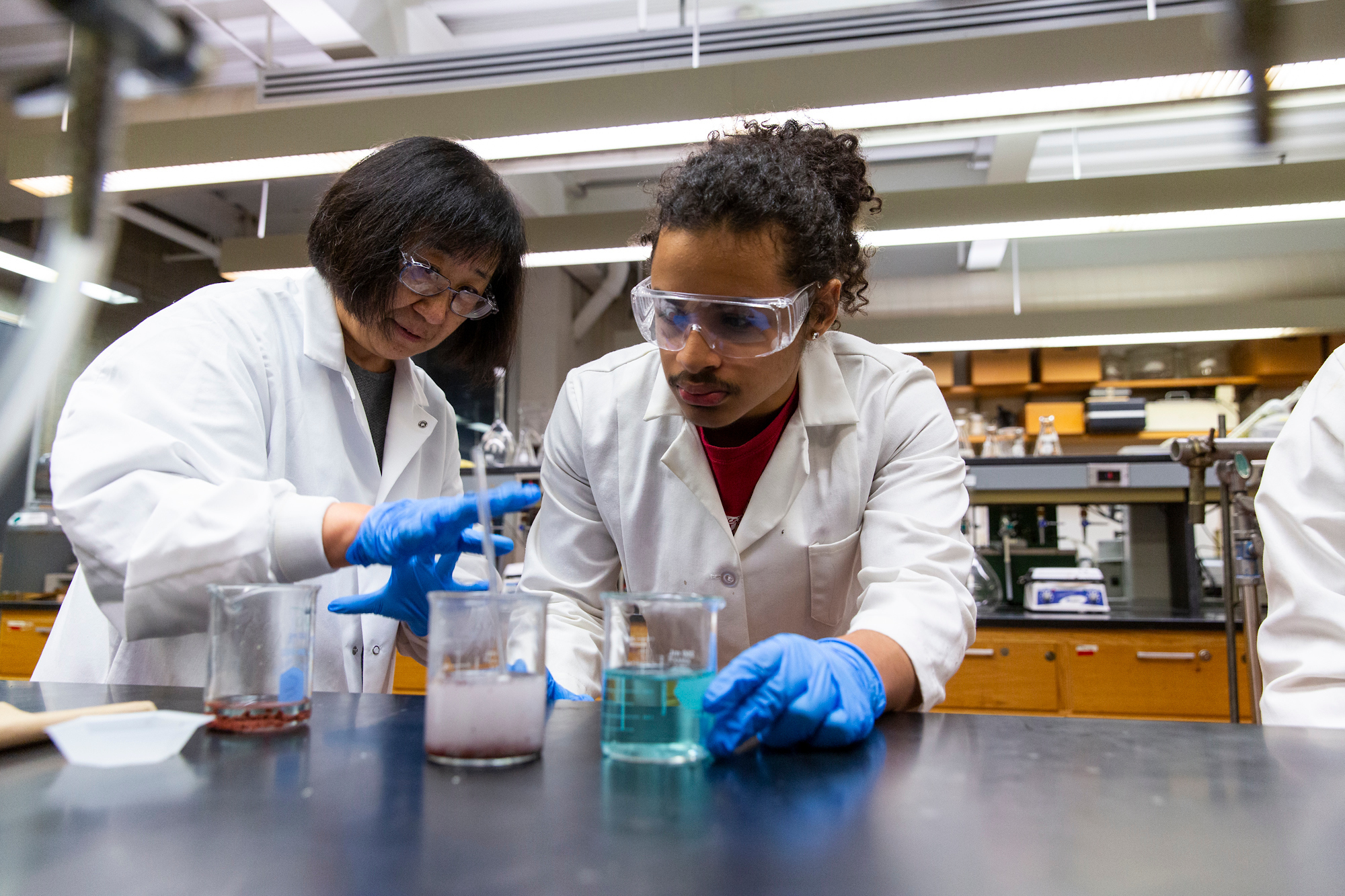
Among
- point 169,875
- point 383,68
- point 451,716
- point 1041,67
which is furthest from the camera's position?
point 383,68

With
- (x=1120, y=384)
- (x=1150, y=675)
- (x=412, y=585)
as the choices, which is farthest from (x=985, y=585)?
(x=1120, y=384)

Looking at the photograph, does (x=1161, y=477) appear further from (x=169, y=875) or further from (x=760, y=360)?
(x=169, y=875)

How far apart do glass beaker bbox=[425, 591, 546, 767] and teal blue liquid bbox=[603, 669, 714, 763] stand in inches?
2.4

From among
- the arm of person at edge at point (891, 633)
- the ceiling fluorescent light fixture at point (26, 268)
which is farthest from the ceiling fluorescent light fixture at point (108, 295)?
the arm of person at edge at point (891, 633)

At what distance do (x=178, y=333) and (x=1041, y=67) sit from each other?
242 cm

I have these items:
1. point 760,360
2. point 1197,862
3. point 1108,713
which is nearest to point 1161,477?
point 1108,713

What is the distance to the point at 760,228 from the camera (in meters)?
1.20

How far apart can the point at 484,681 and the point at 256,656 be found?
0.89 ft

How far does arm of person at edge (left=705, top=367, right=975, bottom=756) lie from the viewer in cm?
74

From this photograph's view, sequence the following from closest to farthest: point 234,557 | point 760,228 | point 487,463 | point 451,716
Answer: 1. point 451,716
2. point 234,557
3. point 760,228
4. point 487,463

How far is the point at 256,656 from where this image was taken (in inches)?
31.2

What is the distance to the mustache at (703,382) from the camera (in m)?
1.24

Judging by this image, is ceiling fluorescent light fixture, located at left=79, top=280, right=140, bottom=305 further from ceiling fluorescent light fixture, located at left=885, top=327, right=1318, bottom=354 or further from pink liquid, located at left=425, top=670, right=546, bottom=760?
pink liquid, located at left=425, top=670, right=546, bottom=760

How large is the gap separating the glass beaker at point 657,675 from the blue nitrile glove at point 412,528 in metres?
0.24
